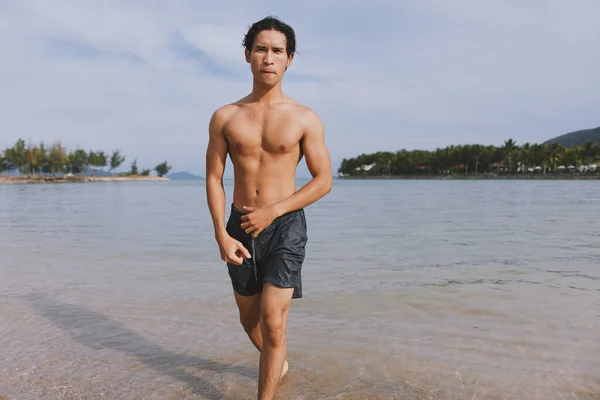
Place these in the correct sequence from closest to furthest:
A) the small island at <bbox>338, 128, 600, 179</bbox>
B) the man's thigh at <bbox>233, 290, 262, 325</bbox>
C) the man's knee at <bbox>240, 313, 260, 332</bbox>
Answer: the man's thigh at <bbox>233, 290, 262, 325</bbox> → the man's knee at <bbox>240, 313, 260, 332</bbox> → the small island at <bbox>338, 128, 600, 179</bbox>

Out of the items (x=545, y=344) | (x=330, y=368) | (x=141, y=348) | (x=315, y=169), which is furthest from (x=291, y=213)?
Answer: (x=545, y=344)

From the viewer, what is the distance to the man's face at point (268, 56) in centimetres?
346

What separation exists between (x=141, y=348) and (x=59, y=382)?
1059mm

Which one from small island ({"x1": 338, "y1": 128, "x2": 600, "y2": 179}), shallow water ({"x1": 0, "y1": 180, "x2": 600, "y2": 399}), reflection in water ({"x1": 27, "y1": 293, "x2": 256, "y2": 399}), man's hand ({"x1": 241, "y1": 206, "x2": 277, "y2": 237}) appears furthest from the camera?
small island ({"x1": 338, "y1": 128, "x2": 600, "y2": 179})

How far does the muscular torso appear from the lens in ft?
11.5

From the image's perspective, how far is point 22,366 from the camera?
183 inches

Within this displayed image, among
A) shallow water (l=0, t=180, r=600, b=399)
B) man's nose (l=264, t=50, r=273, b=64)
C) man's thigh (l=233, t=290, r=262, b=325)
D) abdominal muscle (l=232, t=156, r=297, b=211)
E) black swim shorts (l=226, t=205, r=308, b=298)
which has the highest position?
man's nose (l=264, t=50, r=273, b=64)

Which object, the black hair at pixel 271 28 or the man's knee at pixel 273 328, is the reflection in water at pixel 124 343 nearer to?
the man's knee at pixel 273 328

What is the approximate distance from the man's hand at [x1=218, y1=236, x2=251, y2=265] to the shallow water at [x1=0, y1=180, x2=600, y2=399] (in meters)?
1.29

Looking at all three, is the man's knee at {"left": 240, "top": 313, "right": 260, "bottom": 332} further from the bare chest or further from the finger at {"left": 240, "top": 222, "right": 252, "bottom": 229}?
the bare chest

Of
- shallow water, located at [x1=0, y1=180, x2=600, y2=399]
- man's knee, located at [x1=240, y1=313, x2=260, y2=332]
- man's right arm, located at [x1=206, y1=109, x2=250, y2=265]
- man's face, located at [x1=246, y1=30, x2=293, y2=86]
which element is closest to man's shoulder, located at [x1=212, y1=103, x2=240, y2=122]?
man's right arm, located at [x1=206, y1=109, x2=250, y2=265]

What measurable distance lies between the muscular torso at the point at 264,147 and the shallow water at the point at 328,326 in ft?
5.40

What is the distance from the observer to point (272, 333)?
3.44 meters

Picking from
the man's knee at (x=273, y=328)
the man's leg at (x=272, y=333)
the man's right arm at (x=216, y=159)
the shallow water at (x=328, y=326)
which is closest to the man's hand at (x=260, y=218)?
the man's right arm at (x=216, y=159)
